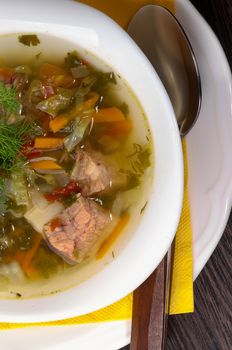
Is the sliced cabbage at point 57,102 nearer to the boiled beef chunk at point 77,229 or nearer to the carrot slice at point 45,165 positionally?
the carrot slice at point 45,165

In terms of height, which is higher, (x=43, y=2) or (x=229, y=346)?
(x=43, y=2)

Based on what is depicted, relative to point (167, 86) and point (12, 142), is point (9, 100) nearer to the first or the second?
point (12, 142)

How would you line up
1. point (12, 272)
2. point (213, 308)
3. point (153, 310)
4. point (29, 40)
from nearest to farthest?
point (29, 40) < point (153, 310) < point (12, 272) < point (213, 308)

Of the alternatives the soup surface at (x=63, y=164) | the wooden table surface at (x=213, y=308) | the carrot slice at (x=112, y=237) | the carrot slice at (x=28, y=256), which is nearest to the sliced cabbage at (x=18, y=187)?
the soup surface at (x=63, y=164)

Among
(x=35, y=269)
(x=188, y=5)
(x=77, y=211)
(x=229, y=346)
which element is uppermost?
(x=188, y=5)

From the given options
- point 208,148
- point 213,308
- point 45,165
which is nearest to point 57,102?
point 45,165

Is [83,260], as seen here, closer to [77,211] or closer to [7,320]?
[77,211]

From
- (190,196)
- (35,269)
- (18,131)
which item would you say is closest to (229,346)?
(190,196)
